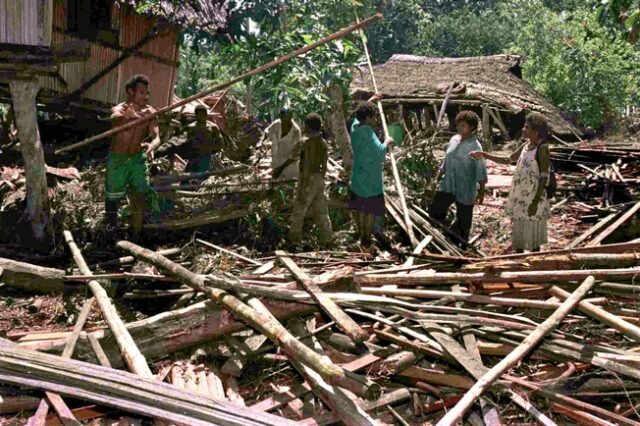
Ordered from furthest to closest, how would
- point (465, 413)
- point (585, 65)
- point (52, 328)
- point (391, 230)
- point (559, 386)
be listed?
point (585, 65) < point (391, 230) < point (52, 328) < point (559, 386) < point (465, 413)

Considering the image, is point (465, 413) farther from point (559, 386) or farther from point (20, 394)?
point (20, 394)

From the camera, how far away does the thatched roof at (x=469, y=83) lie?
20297 mm

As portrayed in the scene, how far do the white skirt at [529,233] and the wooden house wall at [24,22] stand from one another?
5.76m

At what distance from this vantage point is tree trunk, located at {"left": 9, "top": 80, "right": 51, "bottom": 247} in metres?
7.38

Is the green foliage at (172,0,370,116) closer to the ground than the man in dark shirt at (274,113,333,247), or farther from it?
farther from it

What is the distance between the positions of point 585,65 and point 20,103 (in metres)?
20.8

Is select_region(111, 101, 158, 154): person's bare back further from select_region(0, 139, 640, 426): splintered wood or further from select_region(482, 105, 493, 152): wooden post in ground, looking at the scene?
select_region(482, 105, 493, 152): wooden post in ground

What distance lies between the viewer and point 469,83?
68.7 feet

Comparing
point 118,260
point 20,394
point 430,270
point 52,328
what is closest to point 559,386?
point 430,270

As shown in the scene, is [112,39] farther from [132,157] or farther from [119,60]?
[132,157]

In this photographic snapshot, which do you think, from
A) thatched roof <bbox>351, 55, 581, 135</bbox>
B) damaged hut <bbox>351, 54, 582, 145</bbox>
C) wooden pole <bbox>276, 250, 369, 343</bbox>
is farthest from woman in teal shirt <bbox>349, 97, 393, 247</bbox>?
thatched roof <bbox>351, 55, 581, 135</bbox>

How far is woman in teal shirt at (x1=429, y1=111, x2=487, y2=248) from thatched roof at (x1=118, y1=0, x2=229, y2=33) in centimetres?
509

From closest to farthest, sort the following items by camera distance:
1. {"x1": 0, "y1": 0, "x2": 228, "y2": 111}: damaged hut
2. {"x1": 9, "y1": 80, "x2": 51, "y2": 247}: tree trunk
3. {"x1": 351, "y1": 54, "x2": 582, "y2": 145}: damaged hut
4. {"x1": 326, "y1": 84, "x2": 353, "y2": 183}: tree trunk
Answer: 1. {"x1": 9, "y1": 80, "x2": 51, "y2": 247}: tree trunk
2. {"x1": 326, "y1": 84, "x2": 353, "y2": 183}: tree trunk
3. {"x1": 0, "y1": 0, "x2": 228, "y2": 111}: damaged hut
4. {"x1": 351, "y1": 54, "x2": 582, "y2": 145}: damaged hut

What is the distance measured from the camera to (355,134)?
24.7ft
